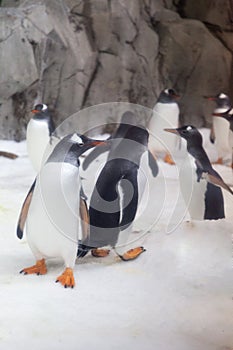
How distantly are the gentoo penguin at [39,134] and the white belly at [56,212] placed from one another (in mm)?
1178

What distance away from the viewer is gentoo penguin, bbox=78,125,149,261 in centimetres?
167

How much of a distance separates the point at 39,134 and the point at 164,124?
0.76m

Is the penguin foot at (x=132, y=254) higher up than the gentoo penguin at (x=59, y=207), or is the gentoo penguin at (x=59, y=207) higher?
the gentoo penguin at (x=59, y=207)

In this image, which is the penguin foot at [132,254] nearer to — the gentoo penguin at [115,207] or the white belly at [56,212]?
the gentoo penguin at [115,207]

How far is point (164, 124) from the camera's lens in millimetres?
3152

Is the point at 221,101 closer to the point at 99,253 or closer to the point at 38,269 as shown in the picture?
the point at 99,253

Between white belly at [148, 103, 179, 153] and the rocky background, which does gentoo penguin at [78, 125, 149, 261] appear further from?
the rocky background

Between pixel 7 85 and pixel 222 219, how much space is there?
6.18ft

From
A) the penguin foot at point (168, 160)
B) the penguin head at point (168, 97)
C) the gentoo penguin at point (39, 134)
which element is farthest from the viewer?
the penguin head at point (168, 97)

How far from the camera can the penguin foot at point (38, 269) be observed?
1600mm

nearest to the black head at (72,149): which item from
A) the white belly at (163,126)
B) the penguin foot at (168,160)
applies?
the white belly at (163,126)

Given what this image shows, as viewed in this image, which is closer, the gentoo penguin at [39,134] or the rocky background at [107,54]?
the gentoo penguin at [39,134]

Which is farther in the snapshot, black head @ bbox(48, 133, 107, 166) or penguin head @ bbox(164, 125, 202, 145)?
penguin head @ bbox(164, 125, 202, 145)

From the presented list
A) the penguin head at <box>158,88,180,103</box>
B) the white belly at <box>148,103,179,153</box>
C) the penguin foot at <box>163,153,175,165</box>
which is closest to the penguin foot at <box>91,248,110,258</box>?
the white belly at <box>148,103,179,153</box>
